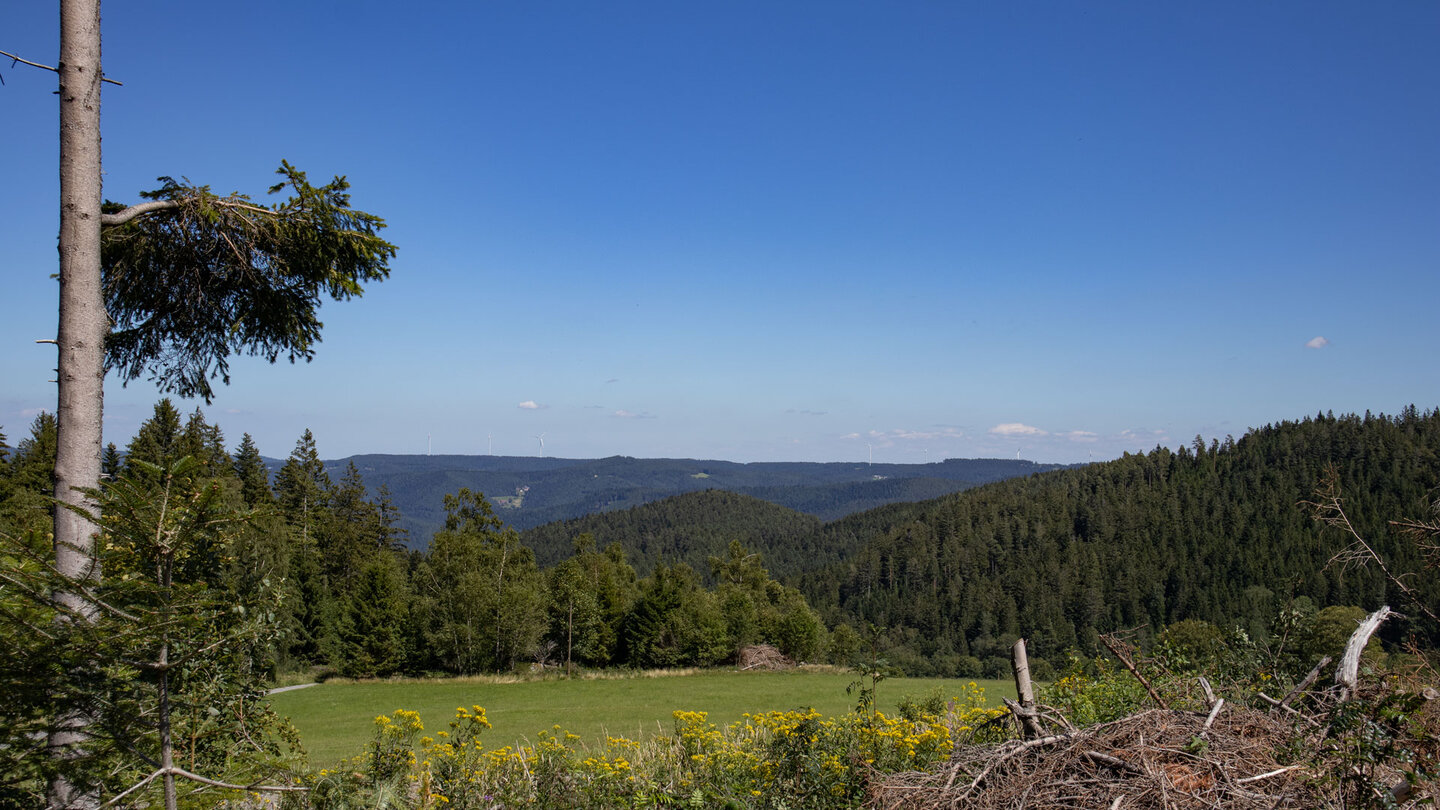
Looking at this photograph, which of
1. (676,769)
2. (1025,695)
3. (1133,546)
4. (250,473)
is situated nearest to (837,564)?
(1133,546)

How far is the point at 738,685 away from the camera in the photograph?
31.0m

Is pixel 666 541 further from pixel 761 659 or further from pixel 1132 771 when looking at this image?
pixel 1132 771

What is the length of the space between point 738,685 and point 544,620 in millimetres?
12396

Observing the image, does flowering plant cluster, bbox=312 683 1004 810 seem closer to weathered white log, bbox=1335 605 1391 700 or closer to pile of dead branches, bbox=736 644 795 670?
weathered white log, bbox=1335 605 1391 700

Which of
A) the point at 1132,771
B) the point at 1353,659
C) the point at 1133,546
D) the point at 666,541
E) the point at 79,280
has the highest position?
the point at 79,280

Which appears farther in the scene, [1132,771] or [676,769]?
[676,769]

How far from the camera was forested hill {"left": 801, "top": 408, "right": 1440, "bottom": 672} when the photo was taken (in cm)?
10125

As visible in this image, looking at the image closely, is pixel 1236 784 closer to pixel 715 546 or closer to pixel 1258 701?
pixel 1258 701

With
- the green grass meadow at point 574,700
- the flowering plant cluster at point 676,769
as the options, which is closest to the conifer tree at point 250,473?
the green grass meadow at point 574,700

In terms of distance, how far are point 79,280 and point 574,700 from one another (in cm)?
2548

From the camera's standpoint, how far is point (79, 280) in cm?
391

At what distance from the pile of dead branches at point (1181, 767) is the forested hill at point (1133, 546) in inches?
3253

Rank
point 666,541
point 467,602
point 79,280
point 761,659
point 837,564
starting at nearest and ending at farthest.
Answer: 1. point 79,280
2. point 467,602
3. point 761,659
4. point 837,564
5. point 666,541

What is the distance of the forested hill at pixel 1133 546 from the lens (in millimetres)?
101250
